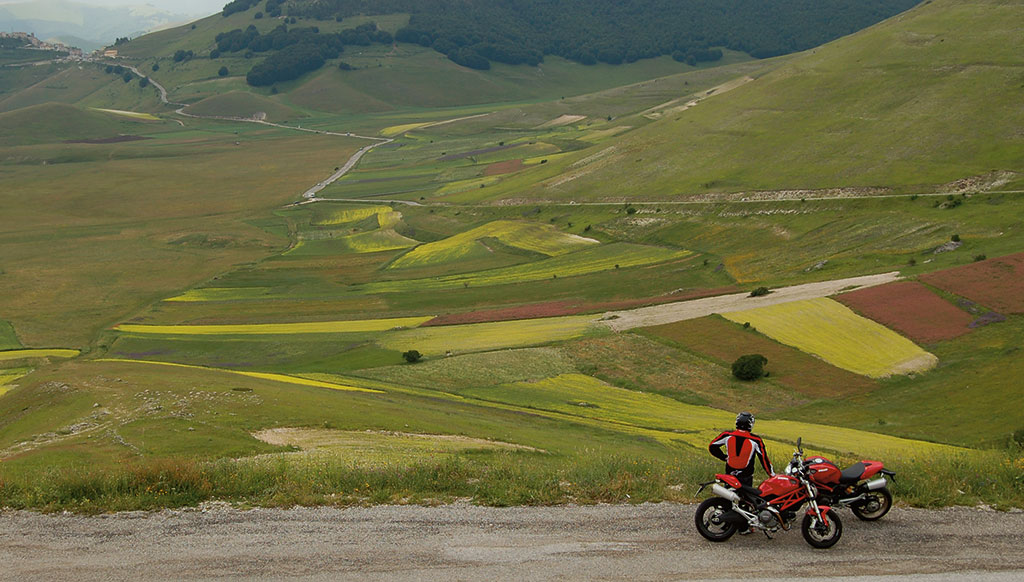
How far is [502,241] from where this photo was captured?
5167 inches

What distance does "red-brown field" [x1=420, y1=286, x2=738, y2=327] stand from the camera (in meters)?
84.8

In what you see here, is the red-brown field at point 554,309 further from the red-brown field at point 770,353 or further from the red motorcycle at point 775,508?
the red motorcycle at point 775,508

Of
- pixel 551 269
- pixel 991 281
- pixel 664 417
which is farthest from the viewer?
pixel 551 269

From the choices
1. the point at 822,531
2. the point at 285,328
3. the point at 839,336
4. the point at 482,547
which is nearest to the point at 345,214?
the point at 285,328

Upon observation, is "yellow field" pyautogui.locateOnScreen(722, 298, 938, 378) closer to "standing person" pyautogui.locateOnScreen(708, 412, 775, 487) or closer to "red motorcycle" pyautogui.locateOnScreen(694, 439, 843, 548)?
"red motorcycle" pyautogui.locateOnScreen(694, 439, 843, 548)

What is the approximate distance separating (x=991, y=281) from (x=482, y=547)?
6634cm

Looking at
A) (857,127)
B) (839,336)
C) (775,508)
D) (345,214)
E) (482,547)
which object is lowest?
(345,214)

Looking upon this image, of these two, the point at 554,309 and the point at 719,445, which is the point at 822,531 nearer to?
the point at 719,445

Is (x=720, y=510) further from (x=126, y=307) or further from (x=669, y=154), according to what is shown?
(x=669, y=154)

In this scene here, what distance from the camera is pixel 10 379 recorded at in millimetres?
67625

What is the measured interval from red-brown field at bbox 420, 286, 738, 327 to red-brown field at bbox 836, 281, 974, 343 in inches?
596

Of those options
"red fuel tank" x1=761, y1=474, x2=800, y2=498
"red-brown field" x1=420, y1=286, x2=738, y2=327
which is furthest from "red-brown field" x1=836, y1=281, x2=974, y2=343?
"red fuel tank" x1=761, y1=474, x2=800, y2=498

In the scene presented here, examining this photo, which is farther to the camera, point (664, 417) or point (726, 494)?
point (664, 417)

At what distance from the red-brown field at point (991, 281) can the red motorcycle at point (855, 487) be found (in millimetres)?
53662
